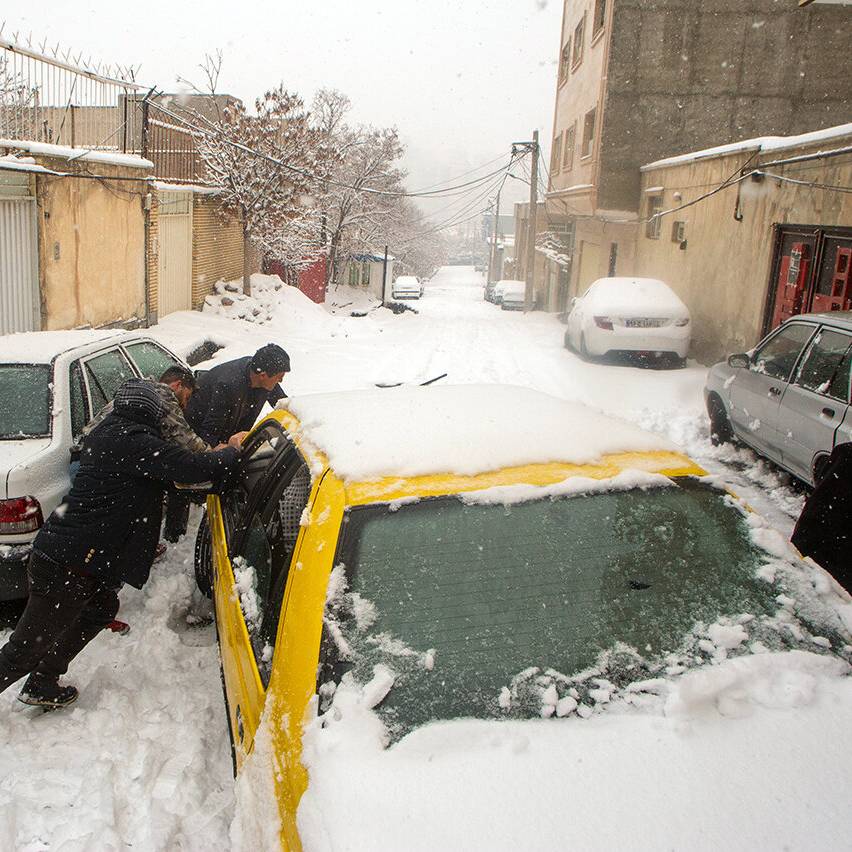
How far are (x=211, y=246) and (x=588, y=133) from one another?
35.9 feet

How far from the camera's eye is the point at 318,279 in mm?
33125

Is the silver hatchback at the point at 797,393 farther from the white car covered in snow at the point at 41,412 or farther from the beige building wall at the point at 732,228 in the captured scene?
the white car covered in snow at the point at 41,412

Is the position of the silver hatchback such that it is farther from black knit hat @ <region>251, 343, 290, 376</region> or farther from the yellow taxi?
black knit hat @ <region>251, 343, 290, 376</region>

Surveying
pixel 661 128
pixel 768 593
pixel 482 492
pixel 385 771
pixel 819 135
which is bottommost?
pixel 385 771

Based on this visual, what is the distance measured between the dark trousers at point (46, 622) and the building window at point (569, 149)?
2342cm

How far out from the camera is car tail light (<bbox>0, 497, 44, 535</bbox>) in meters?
4.06

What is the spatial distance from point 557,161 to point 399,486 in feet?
91.9

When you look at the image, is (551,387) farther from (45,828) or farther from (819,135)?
(45,828)

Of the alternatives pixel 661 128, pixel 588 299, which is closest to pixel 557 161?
pixel 661 128

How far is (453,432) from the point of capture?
291cm

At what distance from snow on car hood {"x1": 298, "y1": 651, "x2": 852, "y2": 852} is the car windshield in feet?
0.31

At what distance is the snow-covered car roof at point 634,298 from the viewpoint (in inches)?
535

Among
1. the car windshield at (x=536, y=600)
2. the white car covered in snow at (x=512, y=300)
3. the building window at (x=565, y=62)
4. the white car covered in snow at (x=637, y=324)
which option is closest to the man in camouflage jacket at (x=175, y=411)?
the car windshield at (x=536, y=600)

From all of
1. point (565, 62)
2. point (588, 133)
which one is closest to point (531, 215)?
point (565, 62)
